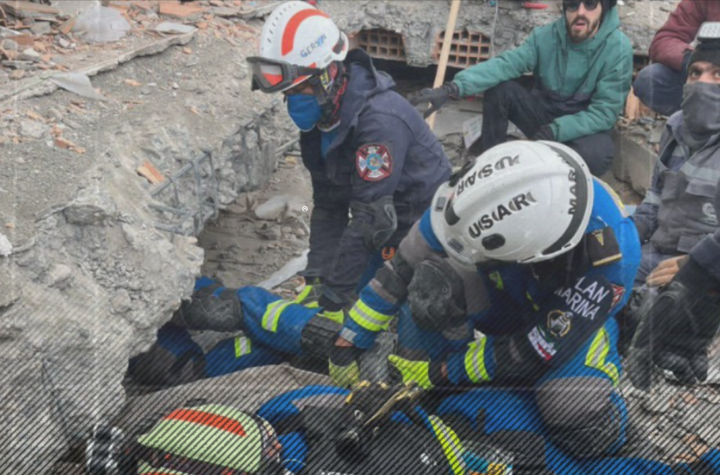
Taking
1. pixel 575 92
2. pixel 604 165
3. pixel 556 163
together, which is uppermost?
pixel 556 163

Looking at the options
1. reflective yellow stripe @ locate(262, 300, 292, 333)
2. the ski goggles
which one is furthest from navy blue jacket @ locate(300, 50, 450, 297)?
reflective yellow stripe @ locate(262, 300, 292, 333)

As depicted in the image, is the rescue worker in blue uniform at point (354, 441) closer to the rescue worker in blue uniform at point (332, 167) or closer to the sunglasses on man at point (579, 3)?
the rescue worker in blue uniform at point (332, 167)

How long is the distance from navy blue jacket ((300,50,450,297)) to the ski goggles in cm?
24

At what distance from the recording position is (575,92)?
593 centimetres

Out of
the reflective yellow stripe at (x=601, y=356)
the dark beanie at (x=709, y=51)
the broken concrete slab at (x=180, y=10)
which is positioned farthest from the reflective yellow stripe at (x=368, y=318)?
the broken concrete slab at (x=180, y=10)

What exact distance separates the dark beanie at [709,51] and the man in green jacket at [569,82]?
1.34 m

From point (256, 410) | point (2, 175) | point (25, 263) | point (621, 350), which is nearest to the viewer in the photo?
point (25, 263)

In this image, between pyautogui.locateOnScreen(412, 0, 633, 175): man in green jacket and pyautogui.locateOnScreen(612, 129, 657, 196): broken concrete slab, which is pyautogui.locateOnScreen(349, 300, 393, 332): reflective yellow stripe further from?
pyautogui.locateOnScreen(612, 129, 657, 196): broken concrete slab

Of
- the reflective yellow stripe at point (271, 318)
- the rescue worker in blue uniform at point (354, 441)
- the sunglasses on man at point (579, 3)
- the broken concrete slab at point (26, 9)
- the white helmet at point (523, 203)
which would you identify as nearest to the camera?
the rescue worker in blue uniform at point (354, 441)

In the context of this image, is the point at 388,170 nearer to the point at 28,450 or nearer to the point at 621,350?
the point at 621,350

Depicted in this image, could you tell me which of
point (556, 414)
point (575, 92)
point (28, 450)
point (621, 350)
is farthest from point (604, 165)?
point (28, 450)

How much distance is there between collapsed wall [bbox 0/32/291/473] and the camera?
3006 mm

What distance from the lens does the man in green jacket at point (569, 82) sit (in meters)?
Result: 5.76

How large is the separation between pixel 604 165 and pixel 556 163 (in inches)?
120
